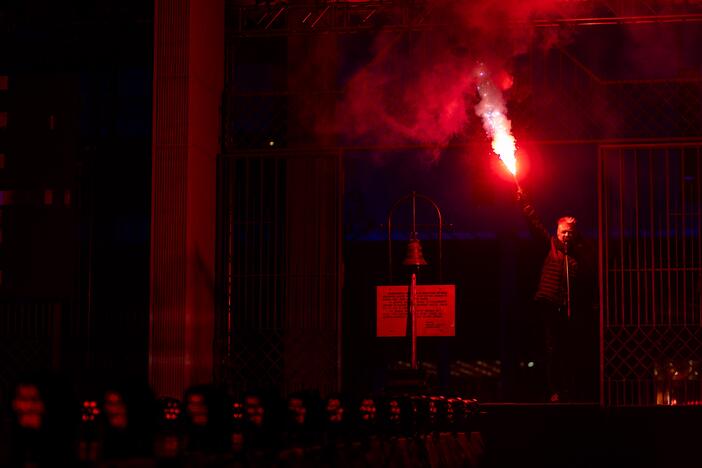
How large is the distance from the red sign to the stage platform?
1530 millimetres

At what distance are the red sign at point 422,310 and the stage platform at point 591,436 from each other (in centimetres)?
153

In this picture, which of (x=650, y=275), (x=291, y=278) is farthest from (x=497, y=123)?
(x=650, y=275)

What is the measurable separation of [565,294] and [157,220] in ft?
14.9

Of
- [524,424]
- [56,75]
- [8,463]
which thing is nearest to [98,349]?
[56,75]

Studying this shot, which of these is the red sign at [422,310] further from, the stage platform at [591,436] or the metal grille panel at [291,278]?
the stage platform at [591,436]

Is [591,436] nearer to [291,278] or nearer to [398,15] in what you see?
[291,278]

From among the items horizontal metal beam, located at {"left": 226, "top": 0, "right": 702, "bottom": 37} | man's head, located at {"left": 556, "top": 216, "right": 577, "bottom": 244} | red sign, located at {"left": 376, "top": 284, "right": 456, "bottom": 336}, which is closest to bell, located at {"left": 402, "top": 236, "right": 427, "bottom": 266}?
red sign, located at {"left": 376, "top": 284, "right": 456, "bottom": 336}

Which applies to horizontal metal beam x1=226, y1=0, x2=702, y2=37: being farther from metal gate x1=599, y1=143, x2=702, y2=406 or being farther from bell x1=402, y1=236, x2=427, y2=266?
bell x1=402, y1=236, x2=427, y2=266

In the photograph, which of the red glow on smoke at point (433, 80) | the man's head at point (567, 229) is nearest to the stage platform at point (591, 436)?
the man's head at point (567, 229)

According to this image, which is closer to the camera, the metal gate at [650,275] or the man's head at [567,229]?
the metal gate at [650,275]

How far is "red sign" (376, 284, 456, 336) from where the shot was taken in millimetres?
12266

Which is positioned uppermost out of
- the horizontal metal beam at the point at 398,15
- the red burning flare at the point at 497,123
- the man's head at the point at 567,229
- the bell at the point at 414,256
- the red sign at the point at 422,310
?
the horizontal metal beam at the point at 398,15

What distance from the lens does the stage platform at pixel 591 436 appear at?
1051 cm

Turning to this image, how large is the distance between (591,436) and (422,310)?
2.46m
